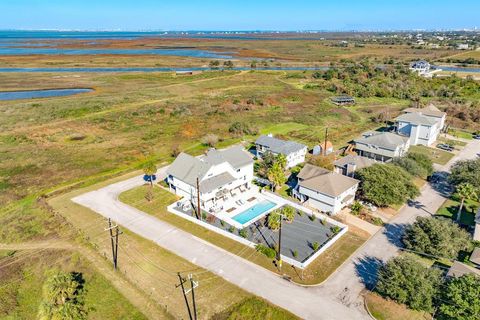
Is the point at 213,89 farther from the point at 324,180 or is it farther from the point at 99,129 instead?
the point at 324,180

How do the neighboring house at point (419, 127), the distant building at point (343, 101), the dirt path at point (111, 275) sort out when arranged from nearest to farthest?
1. the dirt path at point (111, 275)
2. the neighboring house at point (419, 127)
3. the distant building at point (343, 101)

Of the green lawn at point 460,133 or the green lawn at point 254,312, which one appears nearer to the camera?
the green lawn at point 254,312

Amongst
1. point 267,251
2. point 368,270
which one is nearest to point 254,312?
point 267,251

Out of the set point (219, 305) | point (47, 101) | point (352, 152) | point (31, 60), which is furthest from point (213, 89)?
point (31, 60)

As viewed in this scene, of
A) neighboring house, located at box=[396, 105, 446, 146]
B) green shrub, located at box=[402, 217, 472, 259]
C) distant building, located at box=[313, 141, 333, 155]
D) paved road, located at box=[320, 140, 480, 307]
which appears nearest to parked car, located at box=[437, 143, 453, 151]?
neighboring house, located at box=[396, 105, 446, 146]

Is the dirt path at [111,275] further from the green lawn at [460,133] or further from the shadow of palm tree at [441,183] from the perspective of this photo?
the green lawn at [460,133]

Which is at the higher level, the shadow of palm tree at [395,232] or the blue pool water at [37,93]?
the blue pool water at [37,93]

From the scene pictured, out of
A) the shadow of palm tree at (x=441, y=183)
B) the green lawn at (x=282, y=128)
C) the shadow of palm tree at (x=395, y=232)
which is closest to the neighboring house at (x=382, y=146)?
the shadow of palm tree at (x=441, y=183)
